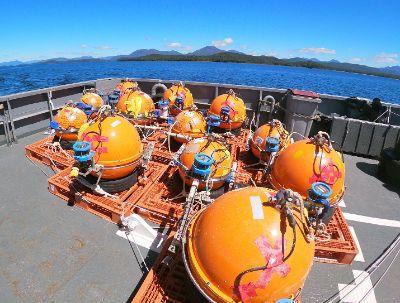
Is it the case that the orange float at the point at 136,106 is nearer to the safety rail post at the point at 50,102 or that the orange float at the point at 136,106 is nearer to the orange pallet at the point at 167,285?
the safety rail post at the point at 50,102

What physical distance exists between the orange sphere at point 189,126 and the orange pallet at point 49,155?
9.66ft

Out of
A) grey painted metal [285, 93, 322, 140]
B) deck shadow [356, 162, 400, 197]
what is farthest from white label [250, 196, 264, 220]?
grey painted metal [285, 93, 322, 140]

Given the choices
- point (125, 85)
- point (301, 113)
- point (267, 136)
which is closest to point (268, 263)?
point (267, 136)

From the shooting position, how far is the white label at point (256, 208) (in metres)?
2.68

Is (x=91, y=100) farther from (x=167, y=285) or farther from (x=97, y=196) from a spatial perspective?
(x=167, y=285)

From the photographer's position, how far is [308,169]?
15.4 feet

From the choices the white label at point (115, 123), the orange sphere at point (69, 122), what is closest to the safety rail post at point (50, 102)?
the orange sphere at point (69, 122)

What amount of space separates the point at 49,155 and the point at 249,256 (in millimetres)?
6494

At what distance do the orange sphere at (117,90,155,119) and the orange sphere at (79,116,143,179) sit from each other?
3229 mm

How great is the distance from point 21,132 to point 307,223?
983 cm

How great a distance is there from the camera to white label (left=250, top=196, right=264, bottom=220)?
268 cm

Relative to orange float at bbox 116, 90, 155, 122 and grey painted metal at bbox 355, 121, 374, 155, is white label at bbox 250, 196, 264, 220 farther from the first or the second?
grey painted metal at bbox 355, 121, 374, 155

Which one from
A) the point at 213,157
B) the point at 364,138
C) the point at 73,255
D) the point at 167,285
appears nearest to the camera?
the point at 167,285

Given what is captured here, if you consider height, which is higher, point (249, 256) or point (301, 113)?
point (301, 113)
